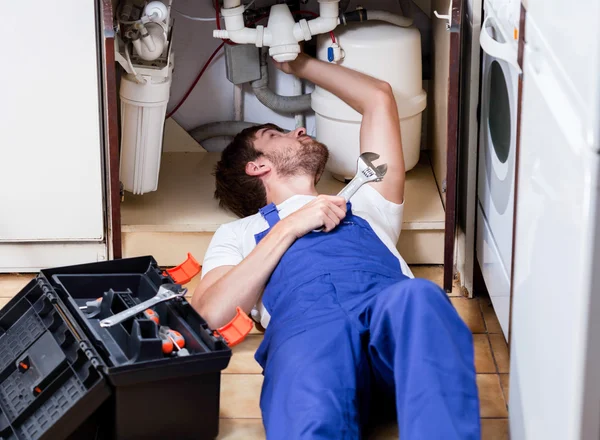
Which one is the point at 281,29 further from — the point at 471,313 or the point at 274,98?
the point at 471,313

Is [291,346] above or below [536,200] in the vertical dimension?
below

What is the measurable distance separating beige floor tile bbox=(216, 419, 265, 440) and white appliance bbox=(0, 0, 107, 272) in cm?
73

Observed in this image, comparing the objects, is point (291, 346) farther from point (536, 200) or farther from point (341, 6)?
point (341, 6)

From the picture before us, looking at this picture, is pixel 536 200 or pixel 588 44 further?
pixel 536 200

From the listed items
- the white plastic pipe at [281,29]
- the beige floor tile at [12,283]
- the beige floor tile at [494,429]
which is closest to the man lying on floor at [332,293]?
the white plastic pipe at [281,29]

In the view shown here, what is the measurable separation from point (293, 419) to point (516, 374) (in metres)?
0.37

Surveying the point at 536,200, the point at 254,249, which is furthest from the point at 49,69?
the point at 536,200

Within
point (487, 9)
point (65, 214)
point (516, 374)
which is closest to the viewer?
point (516, 374)

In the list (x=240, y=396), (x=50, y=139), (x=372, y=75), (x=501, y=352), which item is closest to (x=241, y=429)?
(x=240, y=396)

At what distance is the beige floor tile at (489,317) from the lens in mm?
2162

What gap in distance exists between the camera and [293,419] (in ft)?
5.06

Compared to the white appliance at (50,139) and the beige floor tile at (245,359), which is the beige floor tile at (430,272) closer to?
the beige floor tile at (245,359)

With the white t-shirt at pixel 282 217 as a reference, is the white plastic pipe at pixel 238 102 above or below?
above

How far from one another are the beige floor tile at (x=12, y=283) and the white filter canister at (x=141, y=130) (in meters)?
0.36
